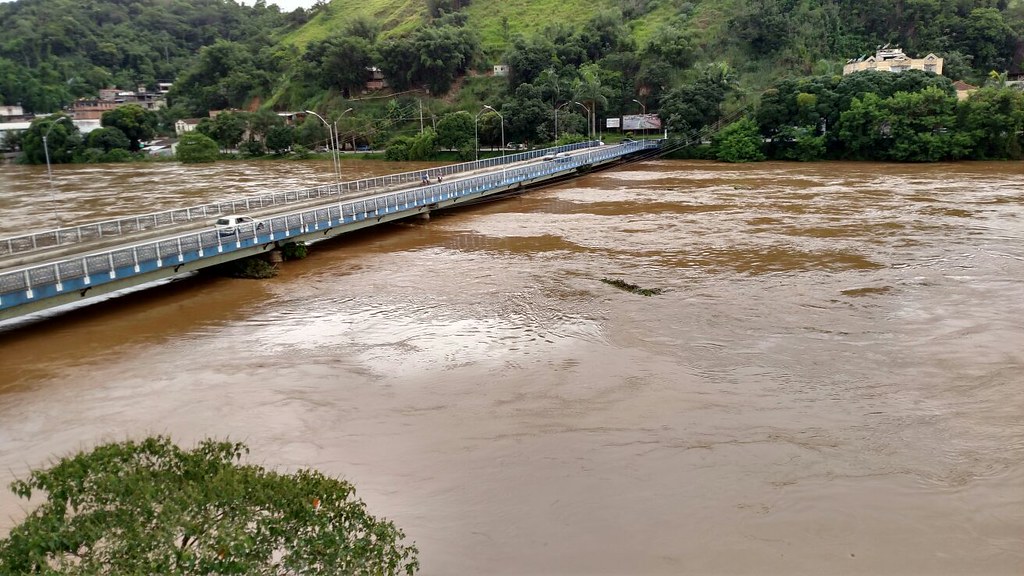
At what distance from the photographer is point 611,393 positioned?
17797 millimetres

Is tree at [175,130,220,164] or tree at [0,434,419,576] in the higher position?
tree at [175,130,220,164]

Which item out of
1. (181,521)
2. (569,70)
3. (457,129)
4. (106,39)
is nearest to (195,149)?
(457,129)

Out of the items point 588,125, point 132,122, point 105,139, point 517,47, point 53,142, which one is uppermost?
point 517,47

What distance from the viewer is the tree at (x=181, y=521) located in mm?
6156

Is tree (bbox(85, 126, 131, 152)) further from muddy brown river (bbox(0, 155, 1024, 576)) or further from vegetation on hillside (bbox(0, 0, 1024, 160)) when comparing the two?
muddy brown river (bbox(0, 155, 1024, 576))

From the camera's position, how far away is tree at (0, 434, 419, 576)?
6156mm

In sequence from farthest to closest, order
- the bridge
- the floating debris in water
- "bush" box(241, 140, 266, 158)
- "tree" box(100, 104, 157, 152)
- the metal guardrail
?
"tree" box(100, 104, 157, 152) → "bush" box(241, 140, 266, 158) → the metal guardrail → the floating debris in water → the bridge

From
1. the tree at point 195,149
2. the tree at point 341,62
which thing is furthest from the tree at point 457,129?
the tree at point 341,62

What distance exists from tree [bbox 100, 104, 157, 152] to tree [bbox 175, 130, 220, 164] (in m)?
16.1

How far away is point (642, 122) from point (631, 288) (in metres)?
73.7

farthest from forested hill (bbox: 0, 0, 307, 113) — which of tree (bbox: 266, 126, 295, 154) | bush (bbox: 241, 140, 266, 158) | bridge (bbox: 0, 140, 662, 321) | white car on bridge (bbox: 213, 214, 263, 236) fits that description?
white car on bridge (bbox: 213, 214, 263, 236)

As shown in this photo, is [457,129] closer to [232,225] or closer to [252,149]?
[252,149]

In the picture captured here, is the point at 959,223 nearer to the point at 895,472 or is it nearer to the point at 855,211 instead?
the point at 855,211

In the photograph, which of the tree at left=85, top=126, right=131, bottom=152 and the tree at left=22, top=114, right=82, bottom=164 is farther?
the tree at left=85, top=126, right=131, bottom=152
